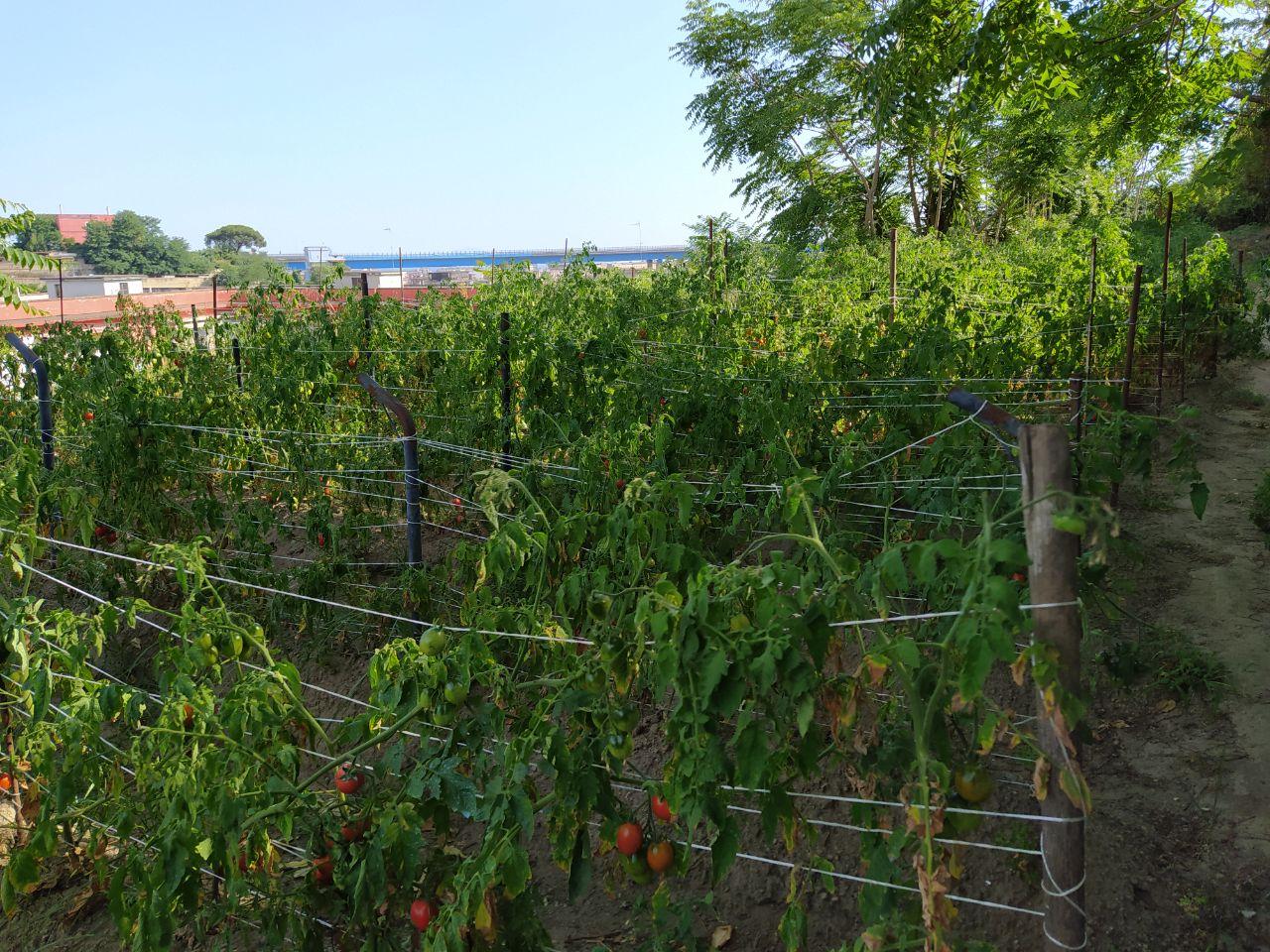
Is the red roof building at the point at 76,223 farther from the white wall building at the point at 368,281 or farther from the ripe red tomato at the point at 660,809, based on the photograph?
the ripe red tomato at the point at 660,809

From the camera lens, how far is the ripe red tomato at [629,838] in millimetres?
2279

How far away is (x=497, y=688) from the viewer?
7.40 ft

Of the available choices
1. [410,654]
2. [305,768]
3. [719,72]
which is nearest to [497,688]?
[410,654]

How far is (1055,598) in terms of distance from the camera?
178 centimetres

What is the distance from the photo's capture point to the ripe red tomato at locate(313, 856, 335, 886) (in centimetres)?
241

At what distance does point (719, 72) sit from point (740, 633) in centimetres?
2213

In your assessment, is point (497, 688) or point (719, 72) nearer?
point (497, 688)

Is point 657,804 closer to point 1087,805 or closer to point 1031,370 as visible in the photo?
point 1087,805

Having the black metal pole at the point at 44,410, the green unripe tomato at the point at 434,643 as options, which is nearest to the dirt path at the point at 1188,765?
the green unripe tomato at the point at 434,643

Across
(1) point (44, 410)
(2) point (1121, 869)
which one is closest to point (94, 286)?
(1) point (44, 410)

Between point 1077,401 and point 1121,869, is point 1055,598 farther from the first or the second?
point 1077,401

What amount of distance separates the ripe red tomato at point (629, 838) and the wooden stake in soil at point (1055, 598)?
0.86 m

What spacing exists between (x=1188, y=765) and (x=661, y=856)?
7.83 ft

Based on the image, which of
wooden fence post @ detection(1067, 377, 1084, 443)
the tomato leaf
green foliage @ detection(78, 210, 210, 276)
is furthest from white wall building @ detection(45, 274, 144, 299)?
the tomato leaf
